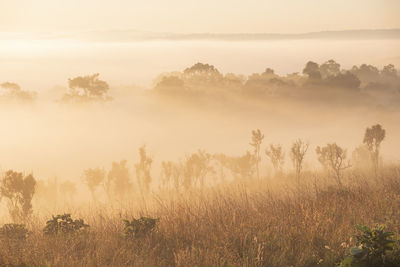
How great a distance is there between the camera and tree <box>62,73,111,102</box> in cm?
8950

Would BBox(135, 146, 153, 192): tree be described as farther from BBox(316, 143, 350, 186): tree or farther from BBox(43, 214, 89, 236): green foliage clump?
BBox(43, 214, 89, 236): green foliage clump

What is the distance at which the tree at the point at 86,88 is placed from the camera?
89500mm

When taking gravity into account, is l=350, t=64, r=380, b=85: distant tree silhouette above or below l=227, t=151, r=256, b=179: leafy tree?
above

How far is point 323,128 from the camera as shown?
91.2 m

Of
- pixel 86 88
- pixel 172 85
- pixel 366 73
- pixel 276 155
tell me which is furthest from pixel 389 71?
pixel 276 155

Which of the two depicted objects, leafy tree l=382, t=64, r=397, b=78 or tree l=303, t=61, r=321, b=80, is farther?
leafy tree l=382, t=64, r=397, b=78

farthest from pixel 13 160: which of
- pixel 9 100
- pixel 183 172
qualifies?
pixel 183 172

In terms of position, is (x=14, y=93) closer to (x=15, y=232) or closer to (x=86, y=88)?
(x=86, y=88)

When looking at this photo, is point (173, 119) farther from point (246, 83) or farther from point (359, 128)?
point (359, 128)

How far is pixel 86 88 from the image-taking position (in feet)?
299

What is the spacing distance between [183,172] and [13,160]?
200 ft

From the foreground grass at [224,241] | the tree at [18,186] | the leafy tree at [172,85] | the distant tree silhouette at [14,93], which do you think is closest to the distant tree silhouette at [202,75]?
the leafy tree at [172,85]

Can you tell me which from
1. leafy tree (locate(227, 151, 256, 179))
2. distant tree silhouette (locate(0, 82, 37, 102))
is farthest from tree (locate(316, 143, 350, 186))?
distant tree silhouette (locate(0, 82, 37, 102))

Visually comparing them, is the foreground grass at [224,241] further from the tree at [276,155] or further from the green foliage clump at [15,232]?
the tree at [276,155]
